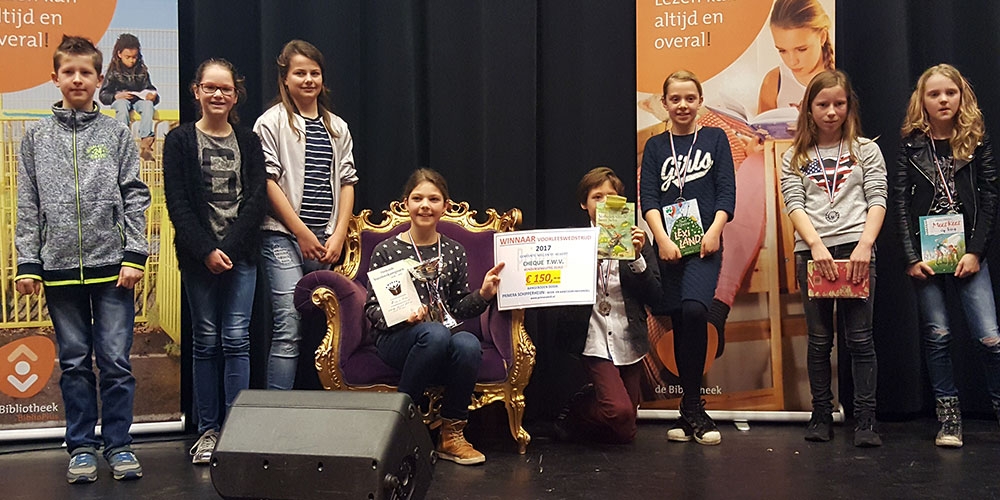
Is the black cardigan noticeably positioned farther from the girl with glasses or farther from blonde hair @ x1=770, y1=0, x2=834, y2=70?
blonde hair @ x1=770, y1=0, x2=834, y2=70

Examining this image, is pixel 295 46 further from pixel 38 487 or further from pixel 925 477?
pixel 925 477

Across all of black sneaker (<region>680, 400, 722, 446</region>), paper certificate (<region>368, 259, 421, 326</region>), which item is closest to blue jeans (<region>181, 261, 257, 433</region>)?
paper certificate (<region>368, 259, 421, 326</region>)

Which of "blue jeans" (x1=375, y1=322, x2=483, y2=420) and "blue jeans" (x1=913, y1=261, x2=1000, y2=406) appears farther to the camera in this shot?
"blue jeans" (x1=913, y1=261, x2=1000, y2=406)

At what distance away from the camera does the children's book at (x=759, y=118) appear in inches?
158

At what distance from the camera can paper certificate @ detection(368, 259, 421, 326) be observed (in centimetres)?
320

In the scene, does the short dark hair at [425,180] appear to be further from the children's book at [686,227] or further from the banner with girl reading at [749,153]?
the banner with girl reading at [749,153]

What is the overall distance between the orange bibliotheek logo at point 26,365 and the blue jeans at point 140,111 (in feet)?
3.43

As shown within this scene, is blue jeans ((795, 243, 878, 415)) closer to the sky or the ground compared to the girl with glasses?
closer to the ground

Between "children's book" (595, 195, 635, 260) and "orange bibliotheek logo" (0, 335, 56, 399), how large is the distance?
8.26 feet

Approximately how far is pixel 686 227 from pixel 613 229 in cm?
39

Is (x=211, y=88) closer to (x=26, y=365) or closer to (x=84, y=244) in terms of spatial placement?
(x=84, y=244)

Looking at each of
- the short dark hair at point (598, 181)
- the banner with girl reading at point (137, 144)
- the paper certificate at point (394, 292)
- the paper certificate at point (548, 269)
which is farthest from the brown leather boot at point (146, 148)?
the short dark hair at point (598, 181)

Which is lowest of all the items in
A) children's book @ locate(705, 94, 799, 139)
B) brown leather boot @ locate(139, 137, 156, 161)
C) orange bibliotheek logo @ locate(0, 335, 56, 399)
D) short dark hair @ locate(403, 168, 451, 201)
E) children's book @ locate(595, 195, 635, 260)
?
orange bibliotheek logo @ locate(0, 335, 56, 399)

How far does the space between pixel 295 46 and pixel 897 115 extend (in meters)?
2.91
